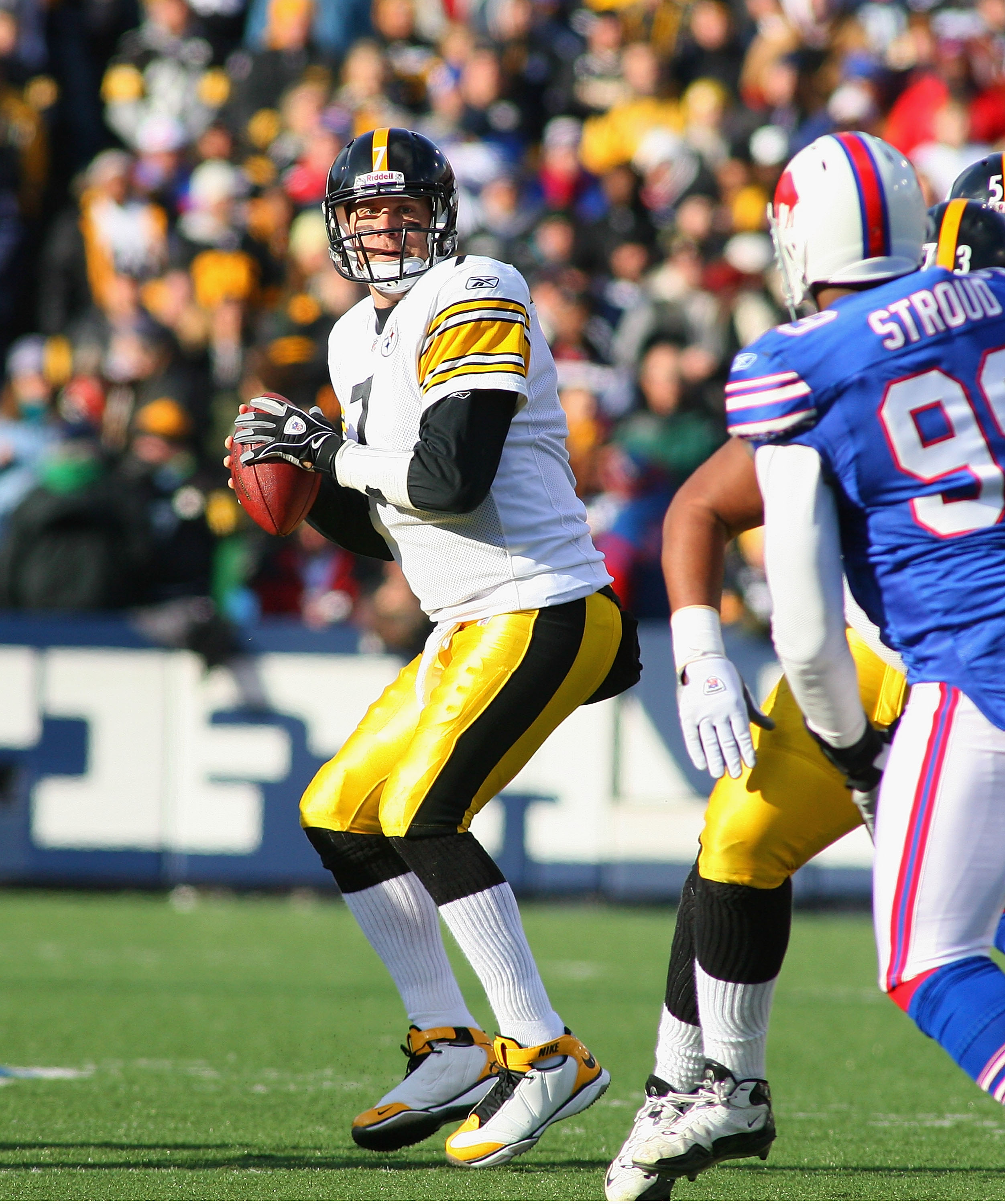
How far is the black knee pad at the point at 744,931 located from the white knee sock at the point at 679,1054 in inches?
7.4

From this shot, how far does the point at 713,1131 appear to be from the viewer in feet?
10.4

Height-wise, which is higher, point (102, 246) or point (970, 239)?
point (102, 246)

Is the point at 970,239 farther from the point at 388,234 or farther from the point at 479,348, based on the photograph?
the point at 388,234

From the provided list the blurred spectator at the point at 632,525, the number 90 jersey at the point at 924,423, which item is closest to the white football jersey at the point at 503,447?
the number 90 jersey at the point at 924,423

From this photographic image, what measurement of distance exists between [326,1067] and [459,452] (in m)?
1.99

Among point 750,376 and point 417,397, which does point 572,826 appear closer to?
point 417,397

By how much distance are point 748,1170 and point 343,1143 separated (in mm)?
834

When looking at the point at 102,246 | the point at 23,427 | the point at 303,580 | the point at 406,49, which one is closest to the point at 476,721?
the point at 303,580

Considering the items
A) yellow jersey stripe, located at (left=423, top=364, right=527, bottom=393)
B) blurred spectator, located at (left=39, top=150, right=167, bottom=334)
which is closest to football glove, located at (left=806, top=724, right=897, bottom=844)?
yellow jersey stripe, located at (left=423, top=364, right=527, bottom=393)

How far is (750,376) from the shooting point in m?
2.68

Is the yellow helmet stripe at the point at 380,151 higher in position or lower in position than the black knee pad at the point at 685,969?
higher

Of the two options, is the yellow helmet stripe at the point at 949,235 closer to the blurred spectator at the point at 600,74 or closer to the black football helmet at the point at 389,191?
the black football helmet at the point at 389,191

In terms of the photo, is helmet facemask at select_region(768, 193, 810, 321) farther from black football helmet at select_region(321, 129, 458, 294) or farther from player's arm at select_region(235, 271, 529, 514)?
black football helmet at select_region(321, 129, 458, 294)

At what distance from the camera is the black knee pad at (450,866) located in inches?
137
